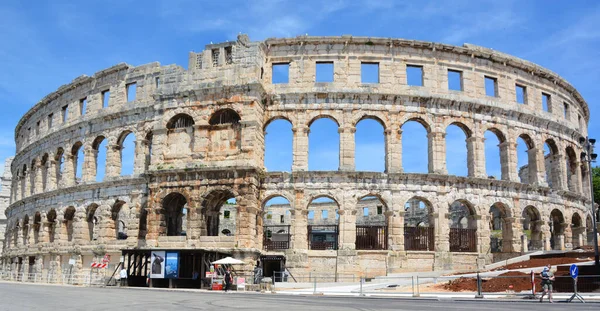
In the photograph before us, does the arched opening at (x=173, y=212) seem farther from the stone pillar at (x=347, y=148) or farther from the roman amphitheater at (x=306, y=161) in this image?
the stone pillar at (x=347, y=148)

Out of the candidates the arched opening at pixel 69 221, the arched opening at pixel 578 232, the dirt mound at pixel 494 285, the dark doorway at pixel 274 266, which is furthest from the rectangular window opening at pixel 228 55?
the arched opening at pixel 578 232

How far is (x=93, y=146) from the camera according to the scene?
126 ft

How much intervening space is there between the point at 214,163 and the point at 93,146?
12.1 metres

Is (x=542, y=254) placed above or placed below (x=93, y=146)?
below

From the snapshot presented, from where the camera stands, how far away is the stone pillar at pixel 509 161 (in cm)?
3411

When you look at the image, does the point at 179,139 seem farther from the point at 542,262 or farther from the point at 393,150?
the point at 542,262

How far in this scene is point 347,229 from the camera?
31.1 meters

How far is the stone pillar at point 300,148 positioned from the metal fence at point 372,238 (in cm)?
490

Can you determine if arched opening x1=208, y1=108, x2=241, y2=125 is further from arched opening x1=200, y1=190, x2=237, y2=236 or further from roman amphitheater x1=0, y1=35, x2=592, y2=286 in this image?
arched opening x1=200, y1=190, x2=237, y2=236

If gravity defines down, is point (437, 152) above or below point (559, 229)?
Answer: above

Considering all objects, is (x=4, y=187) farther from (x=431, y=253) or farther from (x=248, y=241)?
(x=431, y=253)

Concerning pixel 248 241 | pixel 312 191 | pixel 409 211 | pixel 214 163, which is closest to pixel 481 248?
pixel 312 191

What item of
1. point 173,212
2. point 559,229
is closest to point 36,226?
point 173,212

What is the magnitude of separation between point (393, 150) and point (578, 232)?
15.6m
